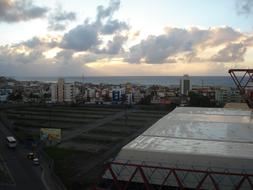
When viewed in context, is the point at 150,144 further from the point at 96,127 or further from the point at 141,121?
the point at 141,121

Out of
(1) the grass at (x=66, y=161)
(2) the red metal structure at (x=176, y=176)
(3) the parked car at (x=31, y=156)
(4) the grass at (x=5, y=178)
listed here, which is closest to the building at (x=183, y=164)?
(2) the red metal structure at (x=176, y=176)

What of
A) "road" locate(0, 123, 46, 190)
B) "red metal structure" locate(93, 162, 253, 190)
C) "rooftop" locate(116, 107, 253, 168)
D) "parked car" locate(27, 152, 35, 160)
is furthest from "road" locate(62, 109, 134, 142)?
"red metal structure" locate(93, 162, 253, 190)

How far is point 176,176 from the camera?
951cm

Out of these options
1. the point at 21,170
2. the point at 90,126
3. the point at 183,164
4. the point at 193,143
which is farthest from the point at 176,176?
the point at 90,126

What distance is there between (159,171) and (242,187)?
2.07m

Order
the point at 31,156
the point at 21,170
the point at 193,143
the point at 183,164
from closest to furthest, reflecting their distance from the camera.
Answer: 1. the point at 183,164
2. the point at 193,143
3. the point at 21,170
4. the point at 31,156

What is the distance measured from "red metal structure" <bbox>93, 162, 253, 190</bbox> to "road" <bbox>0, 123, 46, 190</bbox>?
34.2ft

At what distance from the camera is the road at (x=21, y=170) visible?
789 inches

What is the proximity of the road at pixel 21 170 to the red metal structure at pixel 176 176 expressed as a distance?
10.4 m

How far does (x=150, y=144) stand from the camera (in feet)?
39.5

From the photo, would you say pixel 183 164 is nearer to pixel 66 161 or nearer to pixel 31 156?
pixel 66 161

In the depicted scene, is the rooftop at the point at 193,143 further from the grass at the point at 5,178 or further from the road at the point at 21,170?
the grass at the point at 5,178

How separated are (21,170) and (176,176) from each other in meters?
15.5

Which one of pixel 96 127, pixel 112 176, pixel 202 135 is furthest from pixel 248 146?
pixel 96 127
